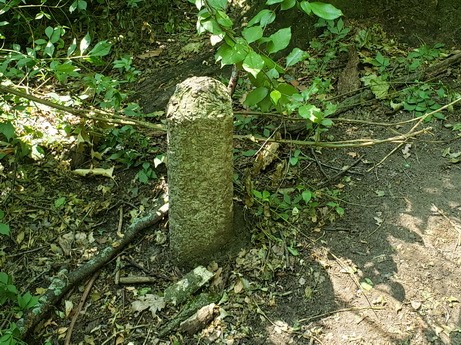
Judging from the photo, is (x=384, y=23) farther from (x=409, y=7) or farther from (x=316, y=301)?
(x=316, y=301)

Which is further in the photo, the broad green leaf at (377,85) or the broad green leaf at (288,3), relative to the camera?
the broad green leaf at (377,85)

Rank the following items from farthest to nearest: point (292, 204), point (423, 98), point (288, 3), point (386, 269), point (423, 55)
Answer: point (423, 55) < point (423, 98) < point (292, 204) < point (386, 269) < point (288, 3)

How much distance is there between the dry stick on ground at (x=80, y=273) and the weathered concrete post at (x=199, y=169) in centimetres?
37

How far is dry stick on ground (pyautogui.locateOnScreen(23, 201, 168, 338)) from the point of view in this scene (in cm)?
294

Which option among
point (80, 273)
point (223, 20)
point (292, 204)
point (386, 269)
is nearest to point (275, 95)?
point (223, 20)

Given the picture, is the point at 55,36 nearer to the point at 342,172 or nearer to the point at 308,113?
the point at 308,113

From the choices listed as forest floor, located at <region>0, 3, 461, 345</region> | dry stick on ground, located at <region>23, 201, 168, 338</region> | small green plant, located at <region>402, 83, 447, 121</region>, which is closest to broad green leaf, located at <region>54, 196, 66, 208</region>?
forest floor, located at <region>0, 3, 461, 345</region>

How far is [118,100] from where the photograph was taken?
3656mm

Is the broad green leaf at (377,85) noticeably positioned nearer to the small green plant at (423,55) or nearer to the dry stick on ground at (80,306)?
the small green plant at (423,55)

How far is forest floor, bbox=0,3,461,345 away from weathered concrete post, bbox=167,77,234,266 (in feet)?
0.66

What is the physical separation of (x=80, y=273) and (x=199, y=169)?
1116mm

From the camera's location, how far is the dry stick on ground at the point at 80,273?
2936 mm

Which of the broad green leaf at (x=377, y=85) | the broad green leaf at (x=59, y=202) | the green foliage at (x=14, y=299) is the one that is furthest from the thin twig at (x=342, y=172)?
the green foliage at (x=14, y=299)

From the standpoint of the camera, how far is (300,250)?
3152 mm
